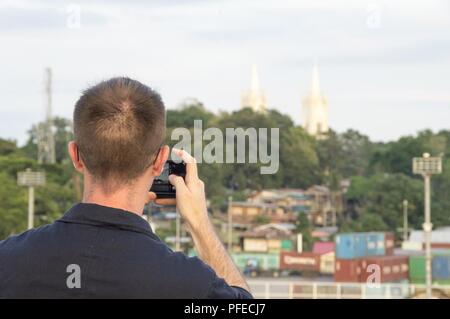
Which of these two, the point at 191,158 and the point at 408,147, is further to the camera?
the point at 408,147

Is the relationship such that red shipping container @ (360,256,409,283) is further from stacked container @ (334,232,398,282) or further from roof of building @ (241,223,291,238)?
roof of building @ (241,223,291,238)

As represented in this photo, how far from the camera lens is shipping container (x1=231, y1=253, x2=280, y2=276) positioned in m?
48.1

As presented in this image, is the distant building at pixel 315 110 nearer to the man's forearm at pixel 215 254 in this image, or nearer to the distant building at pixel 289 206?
the distant building at pixel 289 206

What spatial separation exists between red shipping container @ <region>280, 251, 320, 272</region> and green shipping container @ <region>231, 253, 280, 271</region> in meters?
1.24

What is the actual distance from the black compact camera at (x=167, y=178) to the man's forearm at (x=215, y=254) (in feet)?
0.58

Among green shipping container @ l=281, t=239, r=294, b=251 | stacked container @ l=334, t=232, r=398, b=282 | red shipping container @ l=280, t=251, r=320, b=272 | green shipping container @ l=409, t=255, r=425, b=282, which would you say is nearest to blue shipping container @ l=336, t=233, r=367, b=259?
stacked container @ l=334, t=232, r=398, b=282

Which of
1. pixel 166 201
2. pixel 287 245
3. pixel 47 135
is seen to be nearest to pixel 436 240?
pixel 287 245

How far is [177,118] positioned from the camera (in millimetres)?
74062

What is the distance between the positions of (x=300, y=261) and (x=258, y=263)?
2.54m

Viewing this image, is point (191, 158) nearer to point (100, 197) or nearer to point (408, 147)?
point (100, 197)

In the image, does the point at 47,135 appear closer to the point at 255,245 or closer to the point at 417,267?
the point at 255,245

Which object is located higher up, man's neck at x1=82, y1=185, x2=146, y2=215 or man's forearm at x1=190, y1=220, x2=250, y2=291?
man's neck at x1=82, y1=185, x2=146, y2=215
